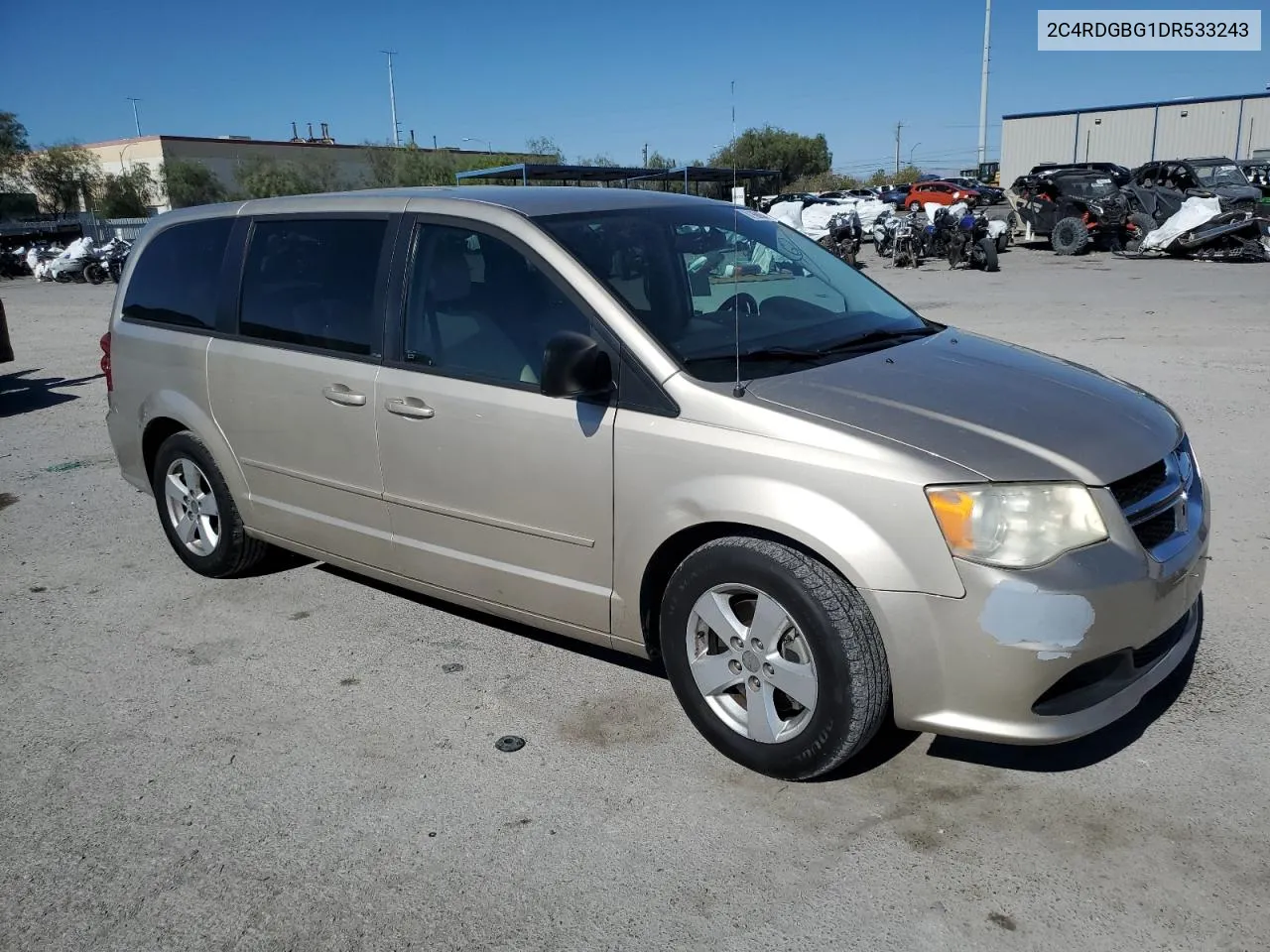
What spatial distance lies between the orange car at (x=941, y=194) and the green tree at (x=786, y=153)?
3736cm

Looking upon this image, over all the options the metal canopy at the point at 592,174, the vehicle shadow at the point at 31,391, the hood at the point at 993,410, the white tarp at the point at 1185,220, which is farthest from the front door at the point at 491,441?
the metal canopy at the point at 592,174

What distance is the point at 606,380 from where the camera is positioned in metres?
3.27

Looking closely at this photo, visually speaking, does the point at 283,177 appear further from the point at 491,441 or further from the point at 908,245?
the point at 491,441

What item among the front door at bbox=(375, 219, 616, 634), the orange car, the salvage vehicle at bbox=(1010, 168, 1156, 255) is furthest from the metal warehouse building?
the front door at bbox=(375, 219, 616, 634)

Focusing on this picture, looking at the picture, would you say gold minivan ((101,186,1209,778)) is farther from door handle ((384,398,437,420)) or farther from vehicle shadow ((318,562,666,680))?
vehicle shadow ((318,562,666,680))

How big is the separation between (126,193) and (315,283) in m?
71.5

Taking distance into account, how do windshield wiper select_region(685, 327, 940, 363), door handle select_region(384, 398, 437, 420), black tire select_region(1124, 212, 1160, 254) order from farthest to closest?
black tire select_region(1124, 212, 1160, 254) → door handle select_region(384, 398, 437, 420) → windshield wiper select_region(685, 327, 940, 363)

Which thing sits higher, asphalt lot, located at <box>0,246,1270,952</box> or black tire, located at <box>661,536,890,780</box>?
black tire, located at <box>661,536,890,780</box>

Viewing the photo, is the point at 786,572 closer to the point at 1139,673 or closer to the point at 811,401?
the point at 811,401

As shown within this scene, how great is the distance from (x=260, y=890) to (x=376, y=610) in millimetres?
1976

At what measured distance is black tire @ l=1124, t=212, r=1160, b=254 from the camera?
2273 cm

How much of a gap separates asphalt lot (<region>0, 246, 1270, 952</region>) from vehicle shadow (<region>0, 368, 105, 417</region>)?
6.23 metres

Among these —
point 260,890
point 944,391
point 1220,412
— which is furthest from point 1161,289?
point 260,890

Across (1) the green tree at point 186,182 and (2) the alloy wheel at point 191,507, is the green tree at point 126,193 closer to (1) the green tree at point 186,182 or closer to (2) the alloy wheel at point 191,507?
(1) the green tree at point 186,182
